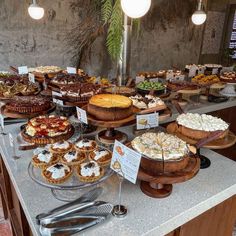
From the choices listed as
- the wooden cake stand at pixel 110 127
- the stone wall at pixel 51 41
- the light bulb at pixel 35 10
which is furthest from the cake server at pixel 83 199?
the stone wall at pixel 51 41

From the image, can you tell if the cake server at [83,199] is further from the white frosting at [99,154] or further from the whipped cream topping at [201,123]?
the whipped cream topping at [201,123]

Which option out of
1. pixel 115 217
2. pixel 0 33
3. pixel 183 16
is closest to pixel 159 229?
pixel 115 217

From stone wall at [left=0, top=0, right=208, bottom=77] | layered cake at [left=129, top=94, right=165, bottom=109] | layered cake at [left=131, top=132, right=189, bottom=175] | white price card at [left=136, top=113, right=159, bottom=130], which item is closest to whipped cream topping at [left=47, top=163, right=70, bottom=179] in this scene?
layered cake at [left=131, top=132, right=189, bottom=175]

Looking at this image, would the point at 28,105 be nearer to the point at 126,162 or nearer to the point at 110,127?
the point at 110,127

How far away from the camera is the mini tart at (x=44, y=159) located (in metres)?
1.13

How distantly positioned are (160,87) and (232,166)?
1099mm

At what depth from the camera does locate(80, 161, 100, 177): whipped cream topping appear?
106cm

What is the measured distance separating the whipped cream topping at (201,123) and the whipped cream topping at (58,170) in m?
0.69

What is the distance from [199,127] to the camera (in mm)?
1334

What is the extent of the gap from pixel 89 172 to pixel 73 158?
0.14 meters

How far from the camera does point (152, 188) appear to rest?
1.11 metres

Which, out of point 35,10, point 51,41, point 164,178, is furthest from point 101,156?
point 51,41

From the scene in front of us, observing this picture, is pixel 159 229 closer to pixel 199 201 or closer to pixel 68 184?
pixel 199 201

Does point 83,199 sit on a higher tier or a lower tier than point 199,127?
lower
